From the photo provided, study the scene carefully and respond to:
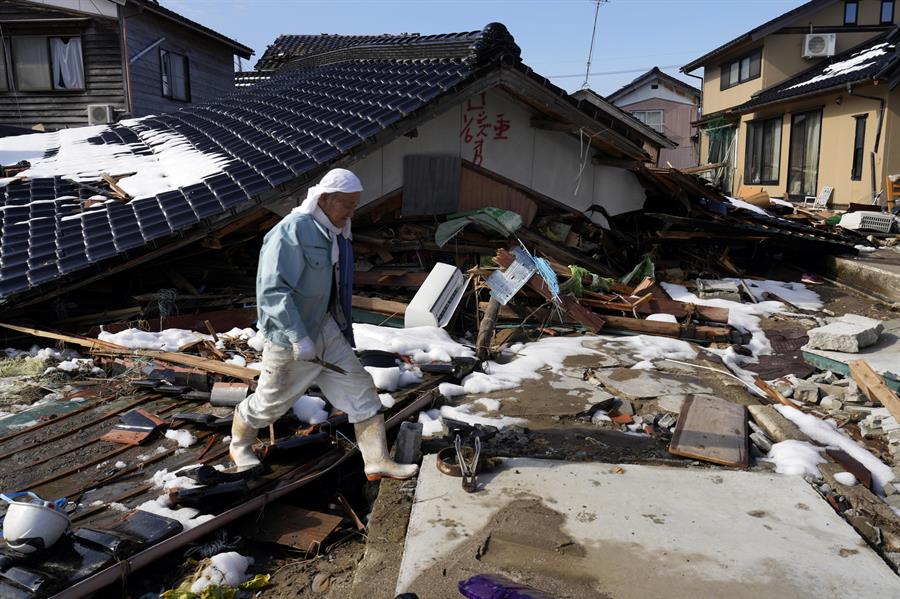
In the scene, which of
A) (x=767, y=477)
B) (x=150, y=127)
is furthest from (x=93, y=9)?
(x=767, y=477)

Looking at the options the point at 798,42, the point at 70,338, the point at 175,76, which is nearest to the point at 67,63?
the point at 175,76

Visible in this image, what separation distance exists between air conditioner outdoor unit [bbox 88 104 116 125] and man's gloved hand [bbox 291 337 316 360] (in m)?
14.9

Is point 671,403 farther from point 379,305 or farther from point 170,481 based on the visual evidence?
point 170,481

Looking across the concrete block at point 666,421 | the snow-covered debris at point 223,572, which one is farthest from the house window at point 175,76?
the snow-covered debris at point 223,572

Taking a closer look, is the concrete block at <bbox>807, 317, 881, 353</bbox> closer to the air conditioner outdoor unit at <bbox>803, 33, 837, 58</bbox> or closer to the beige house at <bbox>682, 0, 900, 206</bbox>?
the beige house at <bbox>682, 0, 900, 206</bbox>

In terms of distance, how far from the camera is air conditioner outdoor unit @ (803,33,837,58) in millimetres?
21594

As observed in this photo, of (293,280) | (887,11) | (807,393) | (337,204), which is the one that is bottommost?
(807,393)

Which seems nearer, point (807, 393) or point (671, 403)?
point (671, 403)

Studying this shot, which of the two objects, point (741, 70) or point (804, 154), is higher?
point (741, 70)

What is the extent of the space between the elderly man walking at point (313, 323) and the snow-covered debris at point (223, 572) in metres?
0.66

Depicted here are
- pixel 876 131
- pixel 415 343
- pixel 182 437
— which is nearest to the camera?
pixel 182 437

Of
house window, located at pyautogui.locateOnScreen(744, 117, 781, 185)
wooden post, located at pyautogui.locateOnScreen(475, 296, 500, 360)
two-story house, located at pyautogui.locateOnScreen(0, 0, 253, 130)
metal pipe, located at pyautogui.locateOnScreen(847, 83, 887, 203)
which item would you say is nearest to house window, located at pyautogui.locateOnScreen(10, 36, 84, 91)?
two-story house, located at pyautogui.locateOnScreen(0, 0, 253, 130)

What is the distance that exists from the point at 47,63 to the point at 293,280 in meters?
19.2

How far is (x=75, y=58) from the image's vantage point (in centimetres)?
1858
